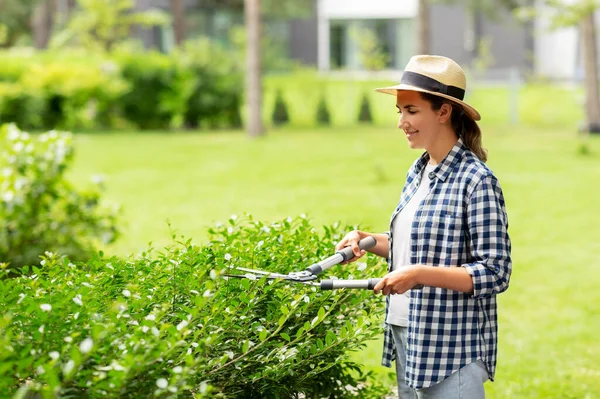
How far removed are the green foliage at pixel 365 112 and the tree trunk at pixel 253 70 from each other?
5.00 m

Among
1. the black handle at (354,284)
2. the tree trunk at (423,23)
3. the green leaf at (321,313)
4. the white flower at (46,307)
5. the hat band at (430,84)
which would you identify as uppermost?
the tree trunk at (423,23)

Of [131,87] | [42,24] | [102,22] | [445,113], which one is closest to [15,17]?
[42,24]

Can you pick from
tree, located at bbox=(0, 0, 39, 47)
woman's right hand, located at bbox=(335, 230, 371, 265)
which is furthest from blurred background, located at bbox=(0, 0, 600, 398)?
tree, located at bbox=(0, 0, 39, 47)

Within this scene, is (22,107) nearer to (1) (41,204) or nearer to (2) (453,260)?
(1) (41,204)

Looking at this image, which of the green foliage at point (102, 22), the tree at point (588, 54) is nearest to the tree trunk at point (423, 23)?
the tree at point (588, 54)

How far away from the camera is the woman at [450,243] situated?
9.88 ft

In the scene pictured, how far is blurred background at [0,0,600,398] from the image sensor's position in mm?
8570

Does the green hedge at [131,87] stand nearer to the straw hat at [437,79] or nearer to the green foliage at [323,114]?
the green foliage at [323,114]

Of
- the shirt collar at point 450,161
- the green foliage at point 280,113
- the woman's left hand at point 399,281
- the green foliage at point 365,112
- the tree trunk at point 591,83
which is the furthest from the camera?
the green foliage at point 365,112

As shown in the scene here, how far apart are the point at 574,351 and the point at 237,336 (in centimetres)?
424

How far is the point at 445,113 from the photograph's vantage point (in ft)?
10.5

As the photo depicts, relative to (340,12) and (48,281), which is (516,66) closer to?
(340,12)

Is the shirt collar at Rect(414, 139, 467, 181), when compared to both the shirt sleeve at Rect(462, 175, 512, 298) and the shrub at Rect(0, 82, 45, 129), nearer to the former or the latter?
the shirt sleeve at Rect(462, 175, 512, 298)

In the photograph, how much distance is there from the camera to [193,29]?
135 ft
